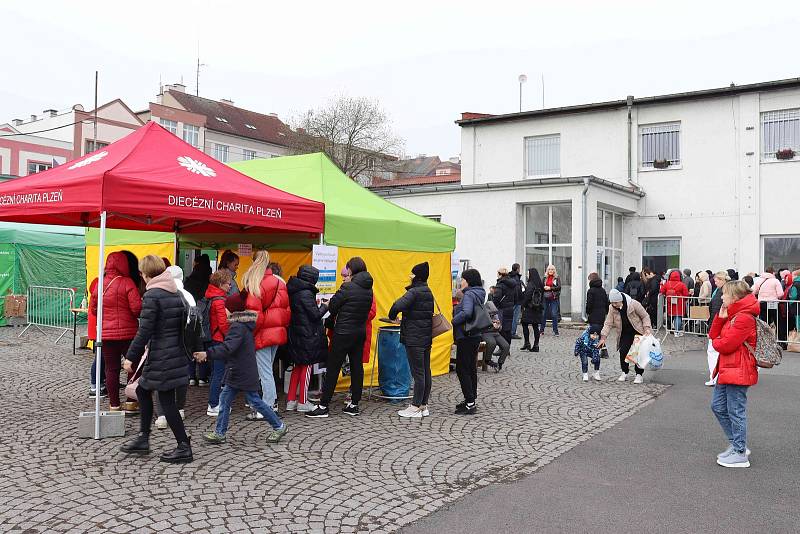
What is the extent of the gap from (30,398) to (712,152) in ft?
67.2

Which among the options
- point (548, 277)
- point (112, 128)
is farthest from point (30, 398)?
point (112, 128)

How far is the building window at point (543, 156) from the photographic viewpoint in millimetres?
24406

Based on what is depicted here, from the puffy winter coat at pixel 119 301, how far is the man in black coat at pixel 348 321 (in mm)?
2106

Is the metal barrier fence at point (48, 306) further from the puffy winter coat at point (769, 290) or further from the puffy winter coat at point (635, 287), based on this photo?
the puffy winter coat at point (769, 290)

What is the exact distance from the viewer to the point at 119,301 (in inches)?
276

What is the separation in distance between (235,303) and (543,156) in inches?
783

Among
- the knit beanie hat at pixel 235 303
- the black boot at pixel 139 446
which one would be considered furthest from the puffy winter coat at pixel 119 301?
the black boot at pixel 139 446

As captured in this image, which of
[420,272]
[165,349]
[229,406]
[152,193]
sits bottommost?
[229,406]

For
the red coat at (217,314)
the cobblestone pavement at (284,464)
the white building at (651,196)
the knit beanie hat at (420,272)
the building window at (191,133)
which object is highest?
the building window at (191,133)

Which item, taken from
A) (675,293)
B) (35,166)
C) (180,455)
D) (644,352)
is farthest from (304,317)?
(35,166)

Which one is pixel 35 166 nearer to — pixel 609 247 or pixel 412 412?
pixel 609 247

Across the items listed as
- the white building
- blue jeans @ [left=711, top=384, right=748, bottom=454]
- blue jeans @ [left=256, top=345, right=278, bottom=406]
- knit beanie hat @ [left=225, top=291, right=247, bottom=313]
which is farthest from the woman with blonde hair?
knit beanie hat @ [left=225, top=291, right=247, bottom=313]

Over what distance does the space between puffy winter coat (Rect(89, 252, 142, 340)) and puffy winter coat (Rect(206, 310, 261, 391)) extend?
127 centimetres

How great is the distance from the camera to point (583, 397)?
922cm
